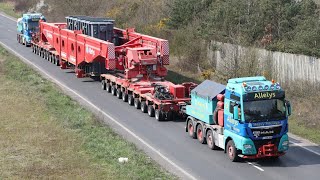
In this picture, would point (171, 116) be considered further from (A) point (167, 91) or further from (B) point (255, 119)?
(B) point (255, 119)

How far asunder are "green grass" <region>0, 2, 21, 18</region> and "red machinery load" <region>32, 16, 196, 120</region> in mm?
46676

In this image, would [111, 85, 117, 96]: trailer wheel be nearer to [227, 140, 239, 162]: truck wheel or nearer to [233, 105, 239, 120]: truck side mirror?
[227, 140, 239, 162]: truck wheel

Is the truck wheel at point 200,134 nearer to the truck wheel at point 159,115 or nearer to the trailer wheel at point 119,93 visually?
the truck wheel at point 159,115

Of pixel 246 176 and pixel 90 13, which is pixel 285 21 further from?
pixel 90 13

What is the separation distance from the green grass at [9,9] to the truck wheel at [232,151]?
71.5m

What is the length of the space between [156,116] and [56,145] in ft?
19.3

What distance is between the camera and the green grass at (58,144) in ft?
61.1

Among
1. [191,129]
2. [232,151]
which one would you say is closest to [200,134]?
[191,129]

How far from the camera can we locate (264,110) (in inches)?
759

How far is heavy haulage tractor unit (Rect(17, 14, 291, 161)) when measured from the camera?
19.2 metres

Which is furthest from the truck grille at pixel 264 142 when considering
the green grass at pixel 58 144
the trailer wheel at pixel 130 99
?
the trailer wheel at pixel 130 99

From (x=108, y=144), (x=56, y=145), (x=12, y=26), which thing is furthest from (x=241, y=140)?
(x=12, y=26)

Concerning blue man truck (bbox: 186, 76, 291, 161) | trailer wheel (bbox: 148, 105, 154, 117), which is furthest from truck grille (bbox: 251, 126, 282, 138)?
trailer wheel (bbox: 148, 105, 154, 117)

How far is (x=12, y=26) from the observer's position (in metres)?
75.1
